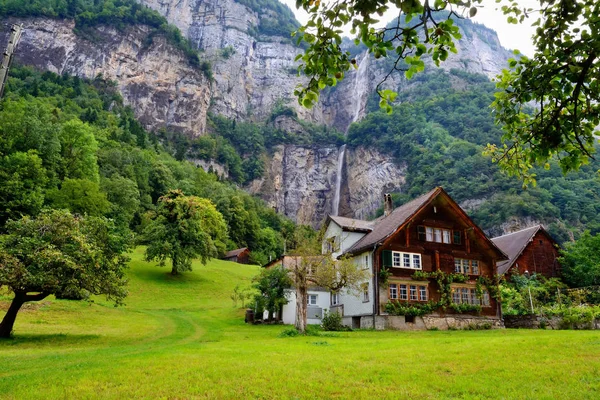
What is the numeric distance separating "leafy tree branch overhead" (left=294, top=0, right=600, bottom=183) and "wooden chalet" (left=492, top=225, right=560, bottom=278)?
39216 mm

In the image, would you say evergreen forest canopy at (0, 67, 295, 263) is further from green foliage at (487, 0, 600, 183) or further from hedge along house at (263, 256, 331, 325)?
green foliage at (487, 0, 600, 183)

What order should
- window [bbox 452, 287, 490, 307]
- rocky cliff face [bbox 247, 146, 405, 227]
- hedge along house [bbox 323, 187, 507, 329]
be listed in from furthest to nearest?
rocky cliff face [bbox 247, 146, 405, 227]
window [bbox 452, 287, 490, 307]
hedge along house [bbox 323, 187, 507, 329]

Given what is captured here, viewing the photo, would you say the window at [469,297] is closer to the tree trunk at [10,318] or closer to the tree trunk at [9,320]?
the tree trunk at [10,318]

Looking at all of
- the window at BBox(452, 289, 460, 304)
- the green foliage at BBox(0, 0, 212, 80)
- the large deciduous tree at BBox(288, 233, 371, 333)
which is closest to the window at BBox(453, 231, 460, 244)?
the window at BBox(452, 289, 460, 304)

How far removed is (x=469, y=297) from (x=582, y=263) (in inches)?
711

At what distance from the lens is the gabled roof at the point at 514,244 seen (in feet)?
140

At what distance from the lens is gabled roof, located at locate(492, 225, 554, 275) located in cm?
Answer: 4253

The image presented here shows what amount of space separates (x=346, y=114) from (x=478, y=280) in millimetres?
157696

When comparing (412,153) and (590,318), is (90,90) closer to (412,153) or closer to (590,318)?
(412,153)

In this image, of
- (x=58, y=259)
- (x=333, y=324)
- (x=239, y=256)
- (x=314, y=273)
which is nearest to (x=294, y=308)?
(x=333, y=324)

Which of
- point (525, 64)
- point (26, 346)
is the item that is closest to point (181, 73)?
point (26, 346)

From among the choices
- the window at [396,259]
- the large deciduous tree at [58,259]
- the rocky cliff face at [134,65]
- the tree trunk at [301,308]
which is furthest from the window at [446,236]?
the rocky cliff face at [134,65]

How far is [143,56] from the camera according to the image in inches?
5827

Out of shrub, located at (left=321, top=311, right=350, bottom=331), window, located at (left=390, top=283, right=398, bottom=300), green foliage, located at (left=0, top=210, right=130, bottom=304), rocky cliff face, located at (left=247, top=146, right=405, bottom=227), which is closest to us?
green foliage, located at (left=0, top=210, right=130, bottom=304)
